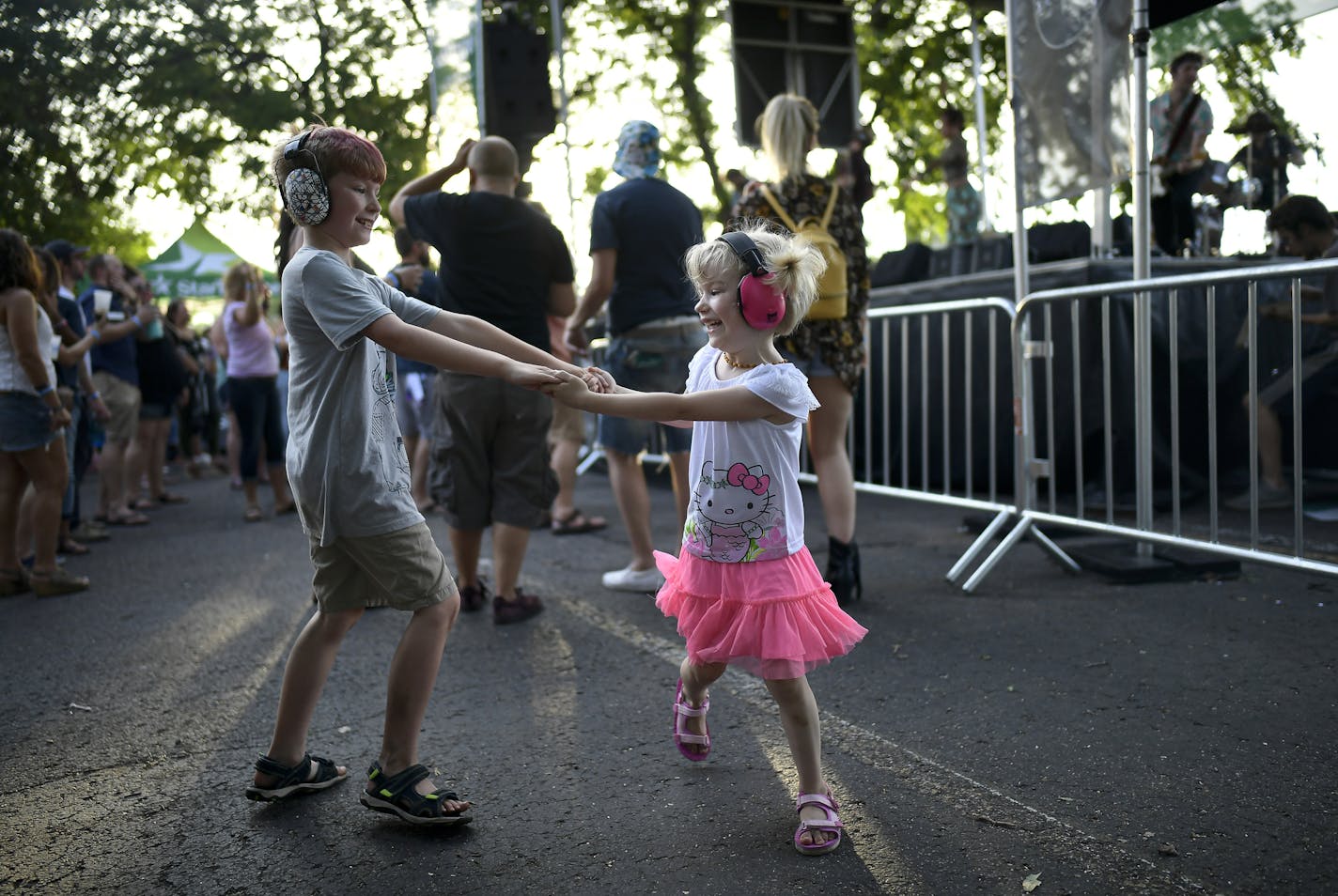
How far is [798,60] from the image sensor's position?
14828 mm

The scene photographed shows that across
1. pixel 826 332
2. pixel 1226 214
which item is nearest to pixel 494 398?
pixel 826 332

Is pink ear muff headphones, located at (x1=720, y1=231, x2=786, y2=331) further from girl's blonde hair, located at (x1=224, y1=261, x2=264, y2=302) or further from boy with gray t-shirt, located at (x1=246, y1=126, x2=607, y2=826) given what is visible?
girl's blonde hair, located at (x1=224, y1=261, x2=264, y2=302)

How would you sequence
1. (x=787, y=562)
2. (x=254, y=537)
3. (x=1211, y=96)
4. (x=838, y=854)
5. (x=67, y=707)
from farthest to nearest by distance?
(x=1211, y=96), (x=254, y=537), (x=67, y=707), (x=787, y=562), (x=838, y=854)

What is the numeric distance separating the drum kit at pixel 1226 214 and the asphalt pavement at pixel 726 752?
514 cm

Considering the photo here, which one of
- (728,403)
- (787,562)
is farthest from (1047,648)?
(728,403)

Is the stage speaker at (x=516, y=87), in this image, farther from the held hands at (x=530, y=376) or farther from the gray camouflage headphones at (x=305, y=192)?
the held hands at (x=530, y=376)

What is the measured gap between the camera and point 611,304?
5949 mm

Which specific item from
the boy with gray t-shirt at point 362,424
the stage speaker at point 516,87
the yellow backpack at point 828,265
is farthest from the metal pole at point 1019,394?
the stage speaker at point 516,87

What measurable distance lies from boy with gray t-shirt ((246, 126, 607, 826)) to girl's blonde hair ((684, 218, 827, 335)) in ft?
1.32

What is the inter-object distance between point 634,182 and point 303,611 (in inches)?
105

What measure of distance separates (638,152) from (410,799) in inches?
146

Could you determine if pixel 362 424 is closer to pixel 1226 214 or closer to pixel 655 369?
pixel 655 369

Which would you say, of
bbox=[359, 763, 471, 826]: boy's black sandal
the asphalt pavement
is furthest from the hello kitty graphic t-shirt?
bbox=[359, 763, 471, 826]: boy's black sandal

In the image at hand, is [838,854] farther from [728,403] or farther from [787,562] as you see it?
[728,403]
